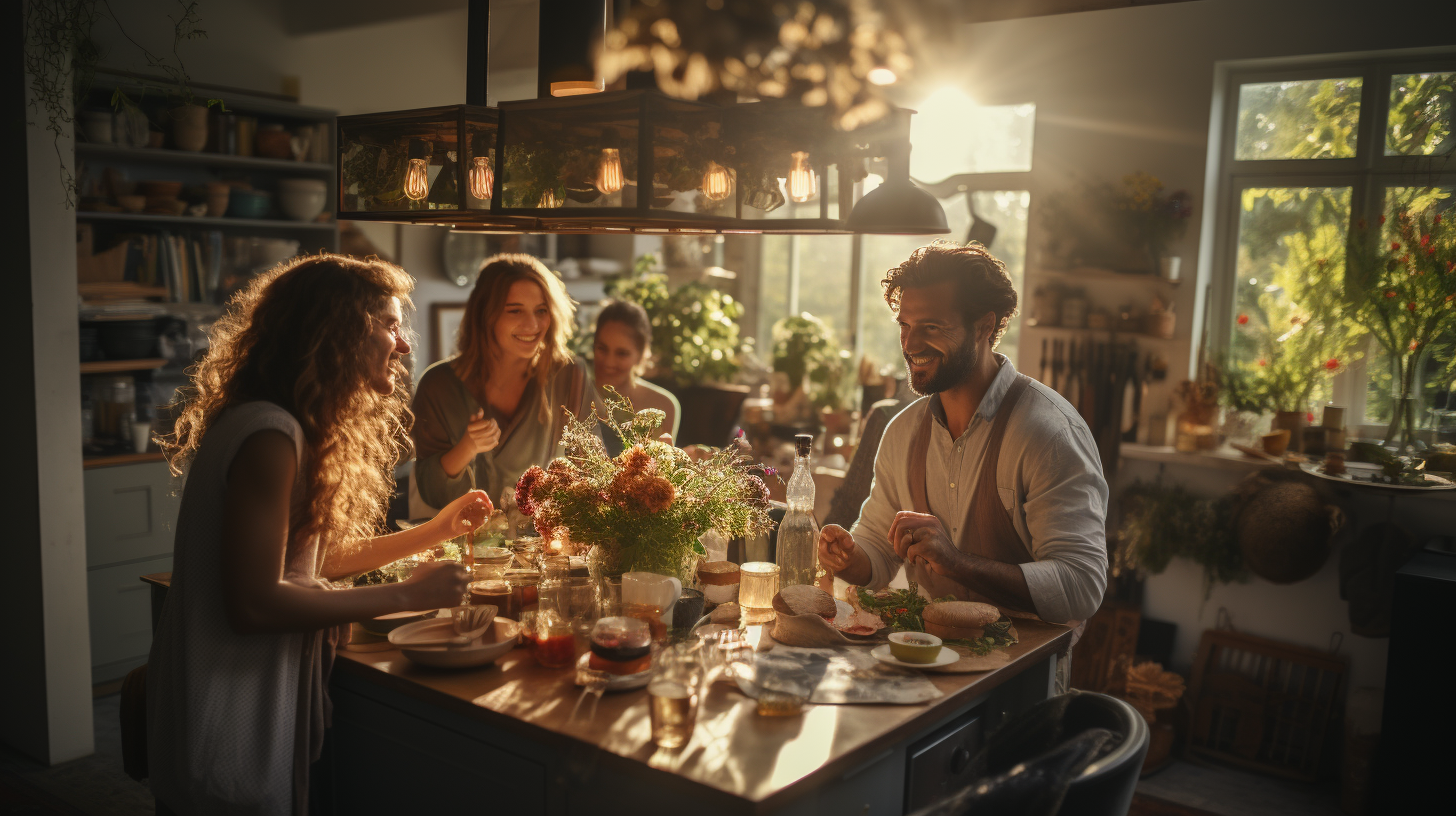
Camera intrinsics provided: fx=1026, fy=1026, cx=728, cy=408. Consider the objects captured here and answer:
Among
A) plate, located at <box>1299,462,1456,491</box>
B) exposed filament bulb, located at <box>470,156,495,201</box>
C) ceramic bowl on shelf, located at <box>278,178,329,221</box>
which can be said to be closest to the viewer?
exposed filament bulb, located at <box>470,156,495,201</box>

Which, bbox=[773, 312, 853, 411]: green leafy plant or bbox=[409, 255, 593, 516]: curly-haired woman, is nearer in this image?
bbox=[409, 255, 593, 516]: curly-haired woman

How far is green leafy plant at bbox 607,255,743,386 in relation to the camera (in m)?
5.68

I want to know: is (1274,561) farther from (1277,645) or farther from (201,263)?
(201,263)

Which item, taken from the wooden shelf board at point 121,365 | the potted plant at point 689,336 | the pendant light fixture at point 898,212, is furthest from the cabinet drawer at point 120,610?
the pendant light fixture at point 898,212

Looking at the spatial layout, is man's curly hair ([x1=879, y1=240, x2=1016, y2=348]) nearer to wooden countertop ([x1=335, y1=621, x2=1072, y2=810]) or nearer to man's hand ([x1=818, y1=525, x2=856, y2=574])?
man's hand ([x1=818, y1=525, x2=856, y2=574])

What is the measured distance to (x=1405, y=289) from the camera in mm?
3900

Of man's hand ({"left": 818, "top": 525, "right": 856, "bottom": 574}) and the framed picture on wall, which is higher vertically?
the framed picture on wall

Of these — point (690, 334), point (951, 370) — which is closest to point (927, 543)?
point (951, 370)

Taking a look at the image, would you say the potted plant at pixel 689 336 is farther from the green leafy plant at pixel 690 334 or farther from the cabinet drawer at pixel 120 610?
the cabinet drawer at pixel 120 610

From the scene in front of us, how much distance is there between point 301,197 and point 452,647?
3.92 metres

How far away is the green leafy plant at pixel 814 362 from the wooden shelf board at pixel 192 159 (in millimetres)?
2549

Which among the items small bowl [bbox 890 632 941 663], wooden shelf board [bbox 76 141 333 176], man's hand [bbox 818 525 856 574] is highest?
wooden shelf board [bbox 76 141 333 176]

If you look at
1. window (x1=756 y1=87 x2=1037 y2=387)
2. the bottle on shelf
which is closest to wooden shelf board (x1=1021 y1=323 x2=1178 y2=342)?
window (x1=756 y1=87 x2=1037 y2=387)

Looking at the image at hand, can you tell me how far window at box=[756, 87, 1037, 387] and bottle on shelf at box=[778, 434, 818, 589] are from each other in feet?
8.40
